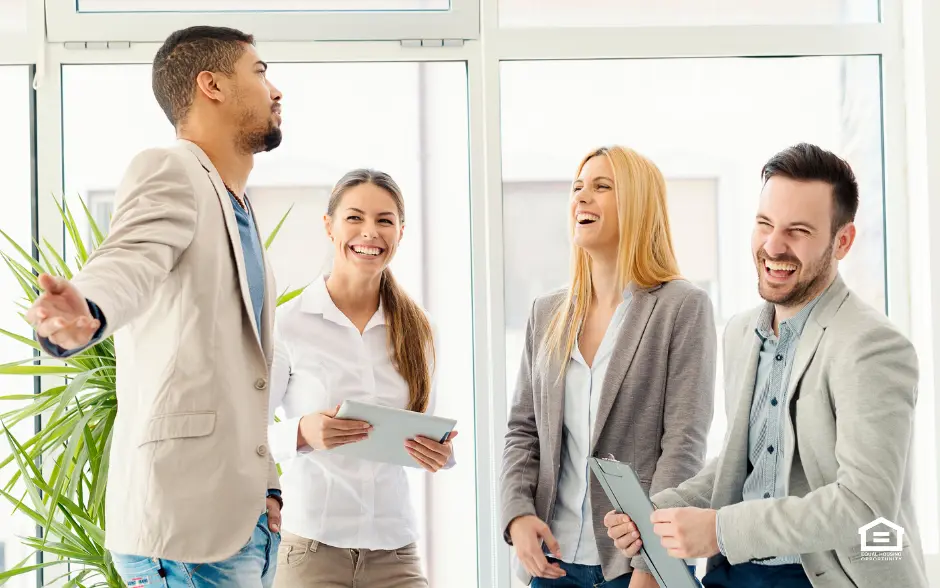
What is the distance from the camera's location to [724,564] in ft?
5.71

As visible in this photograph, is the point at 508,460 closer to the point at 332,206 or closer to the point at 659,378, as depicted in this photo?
the point at 659,378

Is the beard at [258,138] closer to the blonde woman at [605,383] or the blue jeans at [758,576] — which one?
the blonde woman at [605,383]

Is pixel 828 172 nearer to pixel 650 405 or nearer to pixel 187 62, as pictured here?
pixel 650 405

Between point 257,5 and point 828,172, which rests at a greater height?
point 257,5

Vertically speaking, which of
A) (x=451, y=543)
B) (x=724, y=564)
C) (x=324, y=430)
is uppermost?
(x=324, y=430)

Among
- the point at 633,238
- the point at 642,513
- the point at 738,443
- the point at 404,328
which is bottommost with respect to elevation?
the point at 642,513

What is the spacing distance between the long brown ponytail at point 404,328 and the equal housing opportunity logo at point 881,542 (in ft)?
3.75

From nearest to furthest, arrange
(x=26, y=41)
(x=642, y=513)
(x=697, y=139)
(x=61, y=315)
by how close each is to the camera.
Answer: (x=61, y=315), (x=642, y=513), (x=26, y=41), (x=697, y=139)

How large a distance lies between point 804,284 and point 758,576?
0.58 metres

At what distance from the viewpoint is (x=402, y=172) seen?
120 inches

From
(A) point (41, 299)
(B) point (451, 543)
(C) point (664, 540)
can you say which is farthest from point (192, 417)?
(B) point (451, 543)

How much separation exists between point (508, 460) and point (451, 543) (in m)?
0.96

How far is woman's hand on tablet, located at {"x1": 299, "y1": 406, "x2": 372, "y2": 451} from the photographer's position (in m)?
1.96

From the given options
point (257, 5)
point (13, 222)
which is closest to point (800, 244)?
point (257, 5)
